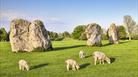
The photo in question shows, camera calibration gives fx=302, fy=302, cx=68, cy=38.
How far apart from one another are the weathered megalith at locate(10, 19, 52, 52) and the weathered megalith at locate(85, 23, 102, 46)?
7.11m

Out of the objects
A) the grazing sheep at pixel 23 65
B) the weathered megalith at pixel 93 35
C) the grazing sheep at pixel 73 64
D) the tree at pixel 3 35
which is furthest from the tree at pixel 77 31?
the grazing sheep at pixel 73 64

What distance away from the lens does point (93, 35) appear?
4606cm

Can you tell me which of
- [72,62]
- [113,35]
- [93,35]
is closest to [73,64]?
[72,62]

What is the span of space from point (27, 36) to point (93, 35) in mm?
10335

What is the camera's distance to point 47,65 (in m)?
A: 28.8

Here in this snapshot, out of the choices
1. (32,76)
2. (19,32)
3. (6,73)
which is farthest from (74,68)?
(19,32)

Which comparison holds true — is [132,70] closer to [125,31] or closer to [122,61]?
[122,61]

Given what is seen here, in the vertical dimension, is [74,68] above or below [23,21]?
below

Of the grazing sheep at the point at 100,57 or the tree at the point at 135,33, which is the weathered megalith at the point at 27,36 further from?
the tree at the point at 135,33

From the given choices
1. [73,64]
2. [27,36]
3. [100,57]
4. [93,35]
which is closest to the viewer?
[73,64]

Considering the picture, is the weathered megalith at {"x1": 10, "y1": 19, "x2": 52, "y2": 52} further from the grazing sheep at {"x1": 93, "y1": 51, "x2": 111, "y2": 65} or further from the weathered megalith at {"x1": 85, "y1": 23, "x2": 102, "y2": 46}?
the grazing sheep at {"x1": 93, "y1": 51, "x2": 111, "y2": 65}

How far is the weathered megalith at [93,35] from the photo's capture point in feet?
149

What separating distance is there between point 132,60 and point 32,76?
11.9 meters

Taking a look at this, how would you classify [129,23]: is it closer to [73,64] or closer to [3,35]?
[3,35]
